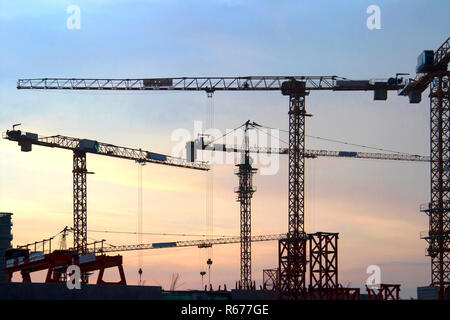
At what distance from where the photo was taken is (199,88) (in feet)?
643

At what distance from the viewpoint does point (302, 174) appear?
172 meters

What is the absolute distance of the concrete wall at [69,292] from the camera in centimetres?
12950

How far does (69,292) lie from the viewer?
5344 inches

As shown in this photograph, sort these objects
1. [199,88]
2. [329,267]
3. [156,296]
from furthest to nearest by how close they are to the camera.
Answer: [199,88] → [329,267] → [156,296]

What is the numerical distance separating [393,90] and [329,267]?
136 ft

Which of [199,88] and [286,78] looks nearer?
[286,78]

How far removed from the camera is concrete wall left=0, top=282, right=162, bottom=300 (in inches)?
5098
